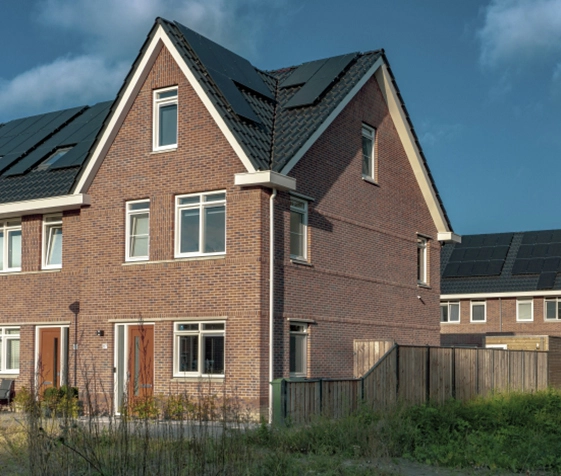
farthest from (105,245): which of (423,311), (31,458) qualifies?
(31,458)

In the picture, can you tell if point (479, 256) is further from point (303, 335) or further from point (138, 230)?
point (138, 230)

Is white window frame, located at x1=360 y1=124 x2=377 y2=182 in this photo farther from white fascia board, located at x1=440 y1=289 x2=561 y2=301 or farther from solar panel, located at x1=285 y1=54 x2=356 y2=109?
white fascia board, located at x1=440 y1=289 x2=561 y2=301

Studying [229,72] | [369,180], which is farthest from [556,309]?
[229,72]

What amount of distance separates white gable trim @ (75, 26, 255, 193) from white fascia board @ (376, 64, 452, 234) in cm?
711

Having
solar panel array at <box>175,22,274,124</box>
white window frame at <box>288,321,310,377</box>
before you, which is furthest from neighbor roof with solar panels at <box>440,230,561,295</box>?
white window frame at <box>288,321,310,377</box>

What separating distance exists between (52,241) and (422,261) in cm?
1201

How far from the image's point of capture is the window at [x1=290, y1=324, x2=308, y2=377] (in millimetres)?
21641

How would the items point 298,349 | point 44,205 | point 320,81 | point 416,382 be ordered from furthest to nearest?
point 320,81 → point 44,205 → point 298,349 → point 416,382

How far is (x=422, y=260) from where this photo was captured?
29.2m

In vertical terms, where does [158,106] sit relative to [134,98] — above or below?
below

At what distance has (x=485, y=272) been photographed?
4953 centimetres

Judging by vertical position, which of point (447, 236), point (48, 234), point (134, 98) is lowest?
point (48, 234)

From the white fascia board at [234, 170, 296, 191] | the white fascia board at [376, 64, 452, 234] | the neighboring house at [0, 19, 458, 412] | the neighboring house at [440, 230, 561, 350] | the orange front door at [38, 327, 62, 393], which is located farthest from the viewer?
the neighboring house at [440, 230, 561, 350]

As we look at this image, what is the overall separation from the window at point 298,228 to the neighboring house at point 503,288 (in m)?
25.7
